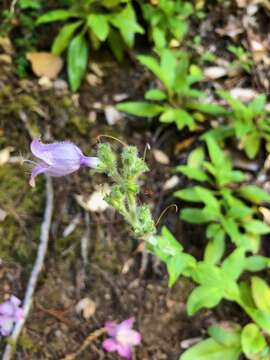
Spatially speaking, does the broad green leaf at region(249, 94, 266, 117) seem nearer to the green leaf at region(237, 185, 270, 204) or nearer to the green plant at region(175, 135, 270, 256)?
the green plant at region(175, 135, 270, 256)

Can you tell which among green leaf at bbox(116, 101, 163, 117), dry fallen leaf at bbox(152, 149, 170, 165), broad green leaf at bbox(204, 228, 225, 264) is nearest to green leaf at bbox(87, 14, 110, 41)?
green leaf at bbox(116, 101, 163, 117)

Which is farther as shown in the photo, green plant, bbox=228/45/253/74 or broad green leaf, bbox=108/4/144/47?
green plant, bbox=228/45/253/74

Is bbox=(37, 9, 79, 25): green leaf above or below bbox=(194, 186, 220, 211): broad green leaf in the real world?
above

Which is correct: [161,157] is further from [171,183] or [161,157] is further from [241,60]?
[241,60]

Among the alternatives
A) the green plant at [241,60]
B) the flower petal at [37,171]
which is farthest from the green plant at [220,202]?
the flower petal at [37,171]

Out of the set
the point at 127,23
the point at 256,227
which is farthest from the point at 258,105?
the point at 127,23

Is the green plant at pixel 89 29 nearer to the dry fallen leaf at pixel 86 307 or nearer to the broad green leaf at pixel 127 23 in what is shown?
the broad green leaf at pixel 127 23
